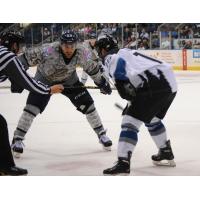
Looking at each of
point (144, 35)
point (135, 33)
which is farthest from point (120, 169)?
point (144, 35)

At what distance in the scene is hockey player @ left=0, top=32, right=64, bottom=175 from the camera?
231cm

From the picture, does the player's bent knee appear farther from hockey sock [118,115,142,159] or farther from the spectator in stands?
the spectator in stands

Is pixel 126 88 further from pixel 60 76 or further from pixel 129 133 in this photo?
pixel 60 76

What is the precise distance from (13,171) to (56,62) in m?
0.78

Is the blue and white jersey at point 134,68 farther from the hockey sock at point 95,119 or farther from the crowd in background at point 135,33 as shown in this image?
the crowd in background at point 135,33

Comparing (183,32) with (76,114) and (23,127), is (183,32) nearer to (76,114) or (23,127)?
(76,114)

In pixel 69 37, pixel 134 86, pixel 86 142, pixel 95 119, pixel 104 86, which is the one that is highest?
pixel 69 37

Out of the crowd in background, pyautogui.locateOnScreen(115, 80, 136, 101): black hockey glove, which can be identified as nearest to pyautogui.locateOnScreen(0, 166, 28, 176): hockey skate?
Answer: pyautogui.locateOnScreen(115, 80, 136, 101): black hockey glove

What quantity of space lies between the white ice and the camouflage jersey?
47 centimetres

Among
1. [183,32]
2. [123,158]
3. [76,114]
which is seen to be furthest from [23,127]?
[183,32]

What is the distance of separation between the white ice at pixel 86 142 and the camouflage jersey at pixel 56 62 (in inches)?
18.3

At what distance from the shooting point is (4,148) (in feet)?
8.23

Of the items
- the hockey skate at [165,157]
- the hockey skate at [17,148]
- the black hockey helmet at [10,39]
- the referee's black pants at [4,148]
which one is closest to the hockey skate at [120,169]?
the hockey skate at [165,157]
